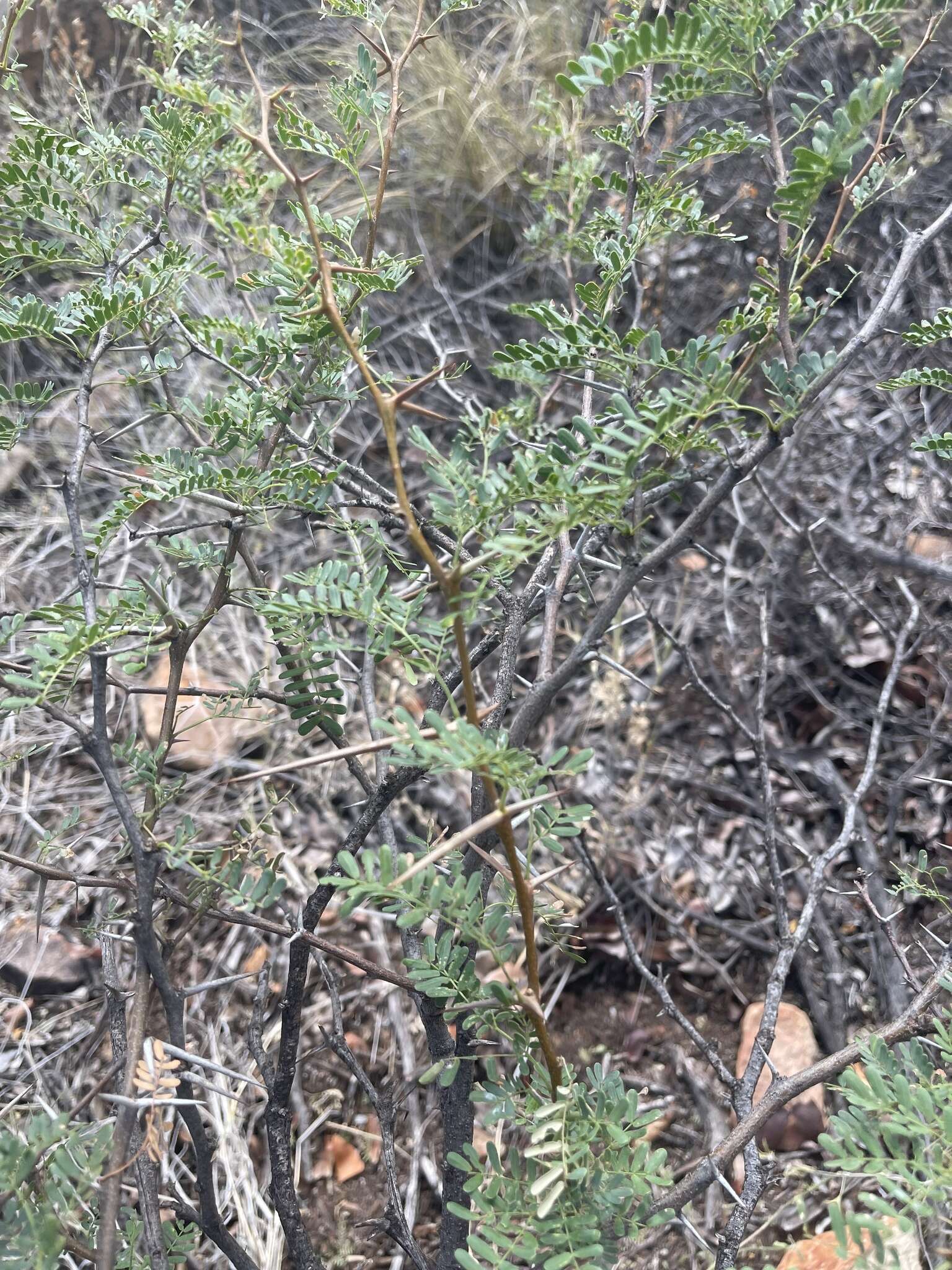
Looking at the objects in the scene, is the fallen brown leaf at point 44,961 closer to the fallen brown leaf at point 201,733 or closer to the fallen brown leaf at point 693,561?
the fallen brown leaf at point 201,733

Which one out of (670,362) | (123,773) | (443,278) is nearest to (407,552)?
(123,773)

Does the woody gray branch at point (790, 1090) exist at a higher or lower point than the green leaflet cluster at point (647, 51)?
lower

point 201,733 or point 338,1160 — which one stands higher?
point 201,733

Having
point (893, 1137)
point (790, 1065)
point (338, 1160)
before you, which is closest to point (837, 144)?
point (893, 1137)

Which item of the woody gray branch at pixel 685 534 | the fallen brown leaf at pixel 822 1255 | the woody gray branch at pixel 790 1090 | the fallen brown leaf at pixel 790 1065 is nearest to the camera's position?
the woody gray branch at pixel 685 534

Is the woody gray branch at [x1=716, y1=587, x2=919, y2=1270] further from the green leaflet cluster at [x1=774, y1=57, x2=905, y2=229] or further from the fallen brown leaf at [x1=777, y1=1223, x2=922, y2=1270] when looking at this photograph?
the green leaflet cluster at [x1=774, y1=57, x2=905, y2=229]

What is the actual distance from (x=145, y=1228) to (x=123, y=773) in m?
1.29

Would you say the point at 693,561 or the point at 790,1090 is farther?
the point at 693,561

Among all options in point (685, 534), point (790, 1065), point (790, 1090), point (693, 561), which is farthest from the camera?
point (693, 561)

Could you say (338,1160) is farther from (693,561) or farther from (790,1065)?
(693,561)

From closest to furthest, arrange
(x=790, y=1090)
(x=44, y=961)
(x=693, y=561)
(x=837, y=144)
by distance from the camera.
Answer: (x=837, y=144) → (x=790, y=1090) → (x=44, y=961) → (x=693, y=561)

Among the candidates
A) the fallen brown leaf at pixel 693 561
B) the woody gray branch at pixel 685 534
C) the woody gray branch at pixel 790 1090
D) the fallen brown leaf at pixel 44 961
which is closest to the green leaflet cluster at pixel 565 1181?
the woody gray branch at pixel 790 1090

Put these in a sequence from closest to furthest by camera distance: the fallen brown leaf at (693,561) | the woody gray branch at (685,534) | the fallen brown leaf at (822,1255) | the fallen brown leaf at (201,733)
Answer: the woody gray branch at (685,534) < the fallen brown leaf at (822,1255) < the fallen brown leaf at (201,733) < the fallen brown leaf at (693,561)

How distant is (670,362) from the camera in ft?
2.07
